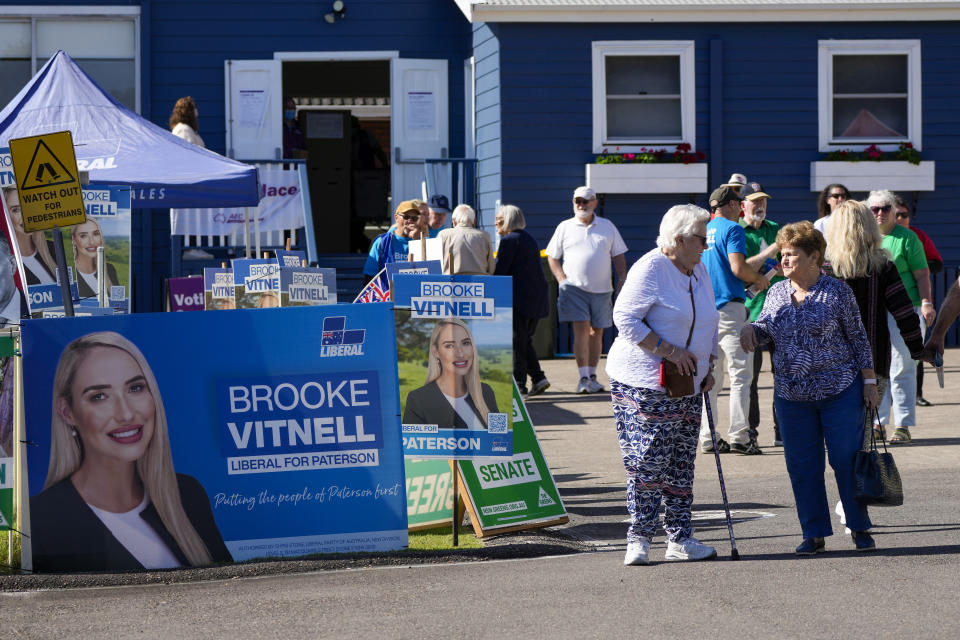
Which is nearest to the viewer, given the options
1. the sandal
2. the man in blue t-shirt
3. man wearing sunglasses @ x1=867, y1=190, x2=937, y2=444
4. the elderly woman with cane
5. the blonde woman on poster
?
the elderly woman with cane

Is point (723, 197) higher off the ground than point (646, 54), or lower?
lower

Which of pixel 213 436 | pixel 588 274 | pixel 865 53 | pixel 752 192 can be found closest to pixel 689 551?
pixel 213 436

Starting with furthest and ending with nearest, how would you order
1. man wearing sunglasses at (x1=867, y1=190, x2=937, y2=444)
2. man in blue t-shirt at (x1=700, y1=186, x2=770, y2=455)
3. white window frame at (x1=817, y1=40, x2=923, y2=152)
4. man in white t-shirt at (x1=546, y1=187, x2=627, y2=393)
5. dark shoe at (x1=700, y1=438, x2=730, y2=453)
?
1. white window frame at (x1=817, y1=40, x2=923, y2=152)
2. man in white t-shirt at (x1=546, y1=187, x2=627, y2=393)
3. dark shoe at (x1=700, y1=438, x2=730, y2=453)
4. man in blue t-shirt at (x1=700, y1=186, x2=770, y2=455)
5. man wearing sunglasses at (x1=867, y1=190, x2=937, y2=444)

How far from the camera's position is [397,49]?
19391 mm

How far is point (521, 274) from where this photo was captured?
1388cm

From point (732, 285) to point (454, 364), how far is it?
3.42 meters

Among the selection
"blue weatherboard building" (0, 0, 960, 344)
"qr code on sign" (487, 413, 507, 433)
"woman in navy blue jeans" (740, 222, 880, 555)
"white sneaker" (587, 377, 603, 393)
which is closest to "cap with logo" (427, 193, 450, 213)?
"white sneaker" (587, 377, 603, 393)

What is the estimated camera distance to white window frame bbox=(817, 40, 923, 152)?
18.7m

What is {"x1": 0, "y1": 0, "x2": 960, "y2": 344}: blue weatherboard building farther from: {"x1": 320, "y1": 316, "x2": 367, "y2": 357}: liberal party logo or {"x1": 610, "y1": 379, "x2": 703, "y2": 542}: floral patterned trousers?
{"x1": 610, "y1": 379, "x2": 703, "y2": 542}: floral patterned trousers

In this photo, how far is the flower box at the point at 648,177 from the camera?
18.3 meters

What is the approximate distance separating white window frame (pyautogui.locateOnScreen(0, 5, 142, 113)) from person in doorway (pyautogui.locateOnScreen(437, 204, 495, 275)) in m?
7.77

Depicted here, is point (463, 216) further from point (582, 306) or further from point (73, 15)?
point (73, 15)

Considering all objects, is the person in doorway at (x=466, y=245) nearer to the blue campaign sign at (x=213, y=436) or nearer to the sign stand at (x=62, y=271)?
the sign stand at (x=62, y=271)

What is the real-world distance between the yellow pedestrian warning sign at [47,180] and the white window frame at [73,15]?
35.9 feet
